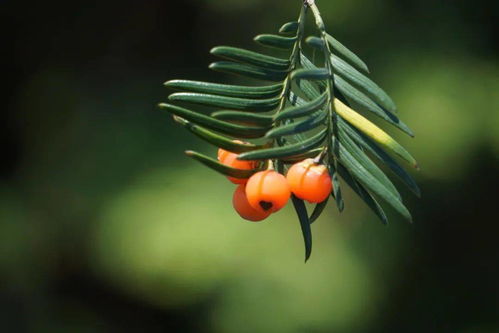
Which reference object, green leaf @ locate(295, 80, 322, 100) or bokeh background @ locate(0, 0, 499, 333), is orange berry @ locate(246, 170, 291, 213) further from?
bokeh background @ locate(0, 0, 499, 333)

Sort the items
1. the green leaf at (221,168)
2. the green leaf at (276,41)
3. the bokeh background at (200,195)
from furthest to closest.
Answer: the bokeh background at (200,195) < the green leaf at (276,41) < the green leaf at (221,168)

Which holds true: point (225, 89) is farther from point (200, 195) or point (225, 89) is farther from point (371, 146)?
point (200, 195)

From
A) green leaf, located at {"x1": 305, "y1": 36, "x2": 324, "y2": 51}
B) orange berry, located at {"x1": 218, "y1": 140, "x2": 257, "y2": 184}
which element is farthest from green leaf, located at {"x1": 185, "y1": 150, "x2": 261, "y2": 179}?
green leaf, located at {"x1": 305, "y1": 36, "x2": 324, "y2": 51}

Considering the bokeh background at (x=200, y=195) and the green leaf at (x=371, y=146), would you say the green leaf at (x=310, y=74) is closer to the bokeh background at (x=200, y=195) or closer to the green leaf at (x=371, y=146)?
the green leaf at (x=371, y=146)

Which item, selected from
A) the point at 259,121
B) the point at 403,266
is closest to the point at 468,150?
the point at 403,266

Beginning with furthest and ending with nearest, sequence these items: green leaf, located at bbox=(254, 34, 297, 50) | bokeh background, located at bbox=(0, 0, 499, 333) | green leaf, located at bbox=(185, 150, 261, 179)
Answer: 1. bokeh background, located at bbox=(0, 0, 499, 333)
2. green leaf, located at bbox=(254, 34, 297, 50)
3. green leaf, located at bbox=(185, 150, 261, 179)

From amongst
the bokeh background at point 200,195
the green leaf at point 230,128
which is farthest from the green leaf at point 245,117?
the bokeh background at point 200,195

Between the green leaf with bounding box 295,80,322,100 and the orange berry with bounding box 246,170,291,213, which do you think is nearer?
the orange berry with bounding box 246,170,291,213
